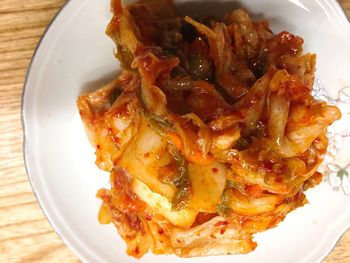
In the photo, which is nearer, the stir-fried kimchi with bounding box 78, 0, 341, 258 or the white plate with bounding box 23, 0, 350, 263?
the stir-fried kimchi with bounding box 78, 0, 341, 258

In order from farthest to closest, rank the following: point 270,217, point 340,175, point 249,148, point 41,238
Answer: point 41,238
point 340,175
point 270,217
point 249,148

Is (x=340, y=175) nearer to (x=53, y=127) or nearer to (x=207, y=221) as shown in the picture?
(x=207, y=221)

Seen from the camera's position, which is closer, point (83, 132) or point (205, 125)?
point (205, 125)

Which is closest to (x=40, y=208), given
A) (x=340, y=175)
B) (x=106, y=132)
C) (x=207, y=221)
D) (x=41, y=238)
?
(x=41, y=238)

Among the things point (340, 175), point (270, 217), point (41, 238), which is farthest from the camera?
point (41, 238)

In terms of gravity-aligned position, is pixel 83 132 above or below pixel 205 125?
below
